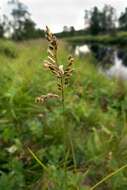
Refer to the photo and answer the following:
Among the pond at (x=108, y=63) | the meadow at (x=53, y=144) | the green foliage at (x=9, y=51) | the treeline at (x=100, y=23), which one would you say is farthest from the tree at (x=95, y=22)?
the meadow at (x=53, y=144)

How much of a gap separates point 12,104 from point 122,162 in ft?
3.78

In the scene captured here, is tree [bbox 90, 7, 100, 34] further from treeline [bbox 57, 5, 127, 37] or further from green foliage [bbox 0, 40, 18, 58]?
green foliage [bbox 0, 40, 18, 58]

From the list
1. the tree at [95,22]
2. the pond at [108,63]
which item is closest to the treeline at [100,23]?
the tree at [95,22]

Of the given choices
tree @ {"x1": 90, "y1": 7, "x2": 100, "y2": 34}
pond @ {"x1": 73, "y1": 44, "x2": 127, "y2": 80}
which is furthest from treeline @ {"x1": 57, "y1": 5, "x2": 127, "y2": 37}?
pond @ {"x1": 73, "y1": 44, "x2": 127, "y2": 80}

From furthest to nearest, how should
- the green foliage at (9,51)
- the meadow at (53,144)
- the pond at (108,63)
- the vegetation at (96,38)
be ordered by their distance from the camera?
the vegetation at (96,38) → the green foliage at (9,51) → the pond at (108,63) → the meadow at (53,144)

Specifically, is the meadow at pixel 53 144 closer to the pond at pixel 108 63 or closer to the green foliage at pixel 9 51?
the pond at pixel 108 63

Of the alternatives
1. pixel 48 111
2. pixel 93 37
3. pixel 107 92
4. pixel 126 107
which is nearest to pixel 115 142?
pixel 48 111

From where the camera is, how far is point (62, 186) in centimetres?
153

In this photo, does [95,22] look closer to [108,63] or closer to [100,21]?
[100,21]

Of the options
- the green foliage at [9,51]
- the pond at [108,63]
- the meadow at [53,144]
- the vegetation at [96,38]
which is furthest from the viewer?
the vegetation at [96,38]

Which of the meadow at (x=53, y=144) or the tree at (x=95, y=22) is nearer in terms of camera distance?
the meadow at (x=53, y=144)

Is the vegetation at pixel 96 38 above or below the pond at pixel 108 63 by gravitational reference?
above

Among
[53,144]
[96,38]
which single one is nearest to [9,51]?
[53,144]

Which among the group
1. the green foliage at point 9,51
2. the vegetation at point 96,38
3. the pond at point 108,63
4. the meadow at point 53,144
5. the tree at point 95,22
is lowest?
the meadow at point 53,144
